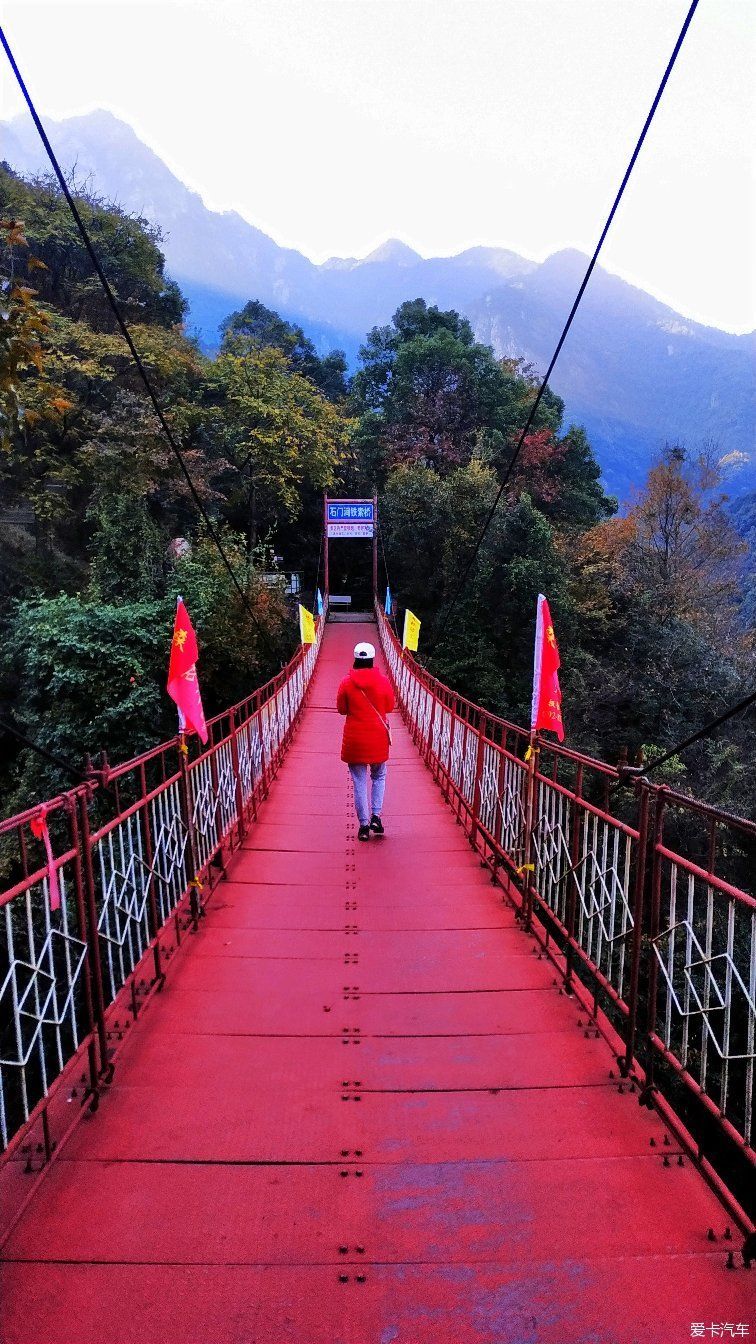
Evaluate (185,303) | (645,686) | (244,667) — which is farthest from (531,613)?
(185,303)

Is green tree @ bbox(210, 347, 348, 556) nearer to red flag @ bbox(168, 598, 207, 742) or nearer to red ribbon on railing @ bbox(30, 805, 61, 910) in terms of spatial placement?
red flag @ bbox(168, 598, 207, 742)

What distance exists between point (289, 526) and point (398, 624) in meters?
6.87

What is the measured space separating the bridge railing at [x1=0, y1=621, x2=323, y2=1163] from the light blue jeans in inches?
37.0

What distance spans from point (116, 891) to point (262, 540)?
16447mm

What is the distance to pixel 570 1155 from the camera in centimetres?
227

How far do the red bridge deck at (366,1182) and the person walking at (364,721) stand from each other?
1834 mm

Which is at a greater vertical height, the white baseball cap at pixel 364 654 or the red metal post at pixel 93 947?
the white baseball cap at pixel 364 654

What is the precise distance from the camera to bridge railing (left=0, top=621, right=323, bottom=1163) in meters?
2.20

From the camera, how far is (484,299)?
6488 cm

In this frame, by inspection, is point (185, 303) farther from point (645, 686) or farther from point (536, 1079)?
point (536, 1079)

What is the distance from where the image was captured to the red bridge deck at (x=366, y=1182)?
1720 millimetres

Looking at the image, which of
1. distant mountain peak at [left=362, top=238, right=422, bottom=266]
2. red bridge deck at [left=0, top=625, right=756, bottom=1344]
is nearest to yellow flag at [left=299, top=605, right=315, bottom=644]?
red bridge deck at [left=0, top=625, right=756, bottom=1344]

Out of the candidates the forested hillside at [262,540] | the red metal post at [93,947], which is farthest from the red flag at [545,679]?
the forested hillside at [262,540]

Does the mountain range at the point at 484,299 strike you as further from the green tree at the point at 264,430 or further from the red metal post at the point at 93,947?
the red metal post at the point at 93,947
